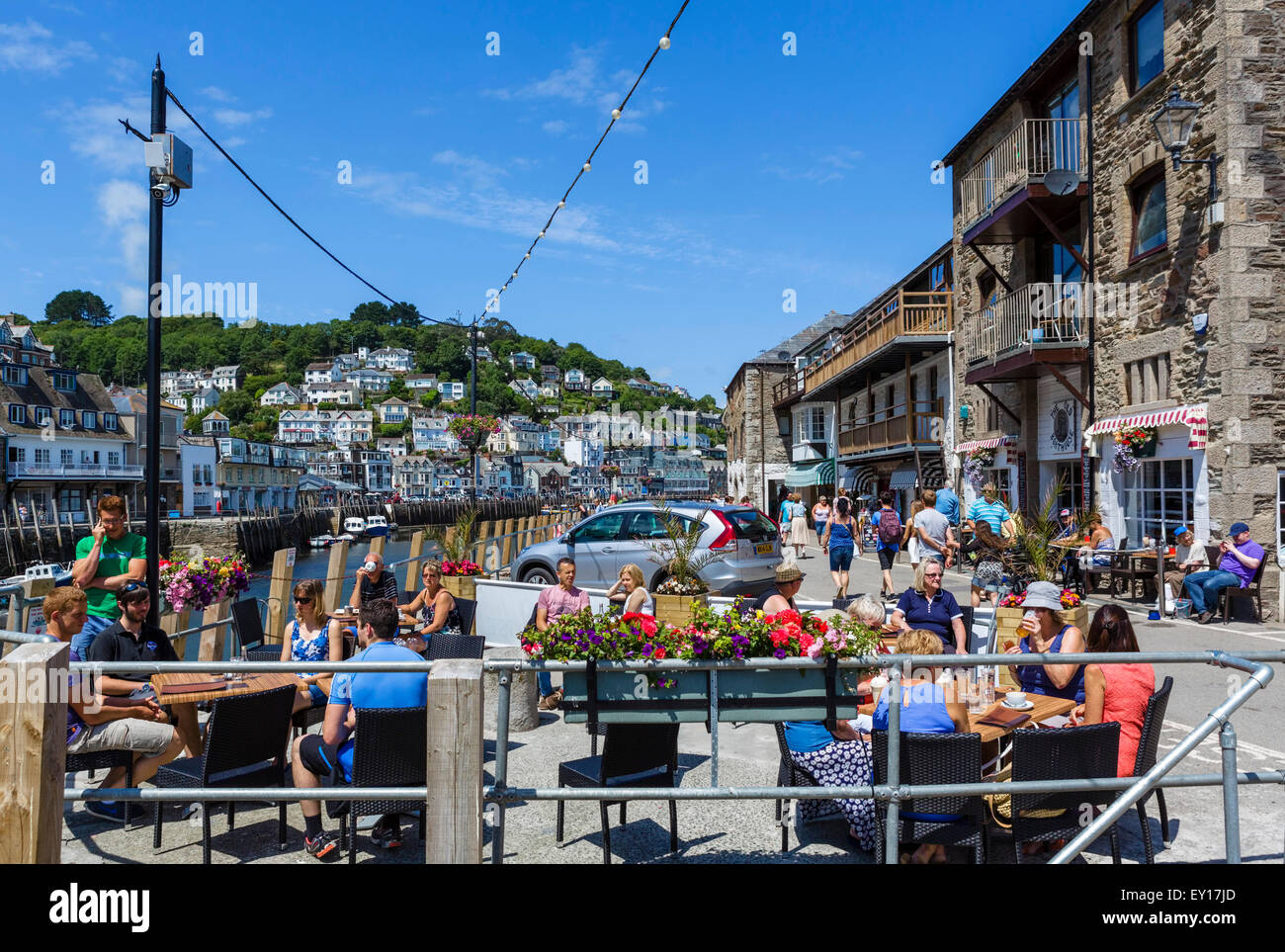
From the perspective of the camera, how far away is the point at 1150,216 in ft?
47.1

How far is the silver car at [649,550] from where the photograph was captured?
1155 centimetres

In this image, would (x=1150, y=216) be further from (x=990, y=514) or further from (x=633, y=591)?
(x=633, y=591)

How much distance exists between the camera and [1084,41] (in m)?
15.8

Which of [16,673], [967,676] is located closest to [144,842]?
[16,673]

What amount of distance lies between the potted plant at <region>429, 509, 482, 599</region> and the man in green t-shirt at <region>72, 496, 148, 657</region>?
12.6ft

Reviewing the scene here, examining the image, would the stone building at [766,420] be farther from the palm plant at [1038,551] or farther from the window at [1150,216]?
the palm plant at [1038,551]

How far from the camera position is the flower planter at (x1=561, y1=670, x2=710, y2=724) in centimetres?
390

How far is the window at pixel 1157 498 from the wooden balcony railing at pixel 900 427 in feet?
30.8

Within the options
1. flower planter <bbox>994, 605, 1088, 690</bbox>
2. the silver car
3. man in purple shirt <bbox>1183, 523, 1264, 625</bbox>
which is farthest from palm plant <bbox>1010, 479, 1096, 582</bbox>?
the silver car

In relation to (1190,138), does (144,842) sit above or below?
below

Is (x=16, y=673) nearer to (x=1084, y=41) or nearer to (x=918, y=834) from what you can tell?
(x=918, y=834)

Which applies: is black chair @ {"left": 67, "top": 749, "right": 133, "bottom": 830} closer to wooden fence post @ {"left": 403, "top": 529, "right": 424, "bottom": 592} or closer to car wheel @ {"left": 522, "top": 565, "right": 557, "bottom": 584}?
wooden fence post @ {"left": 403, "top": 529, "right": 424, "bottom": 592}

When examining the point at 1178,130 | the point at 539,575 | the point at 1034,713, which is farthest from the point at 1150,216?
the point at 1034,713

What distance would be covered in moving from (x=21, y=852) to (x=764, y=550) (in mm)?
9532
